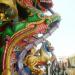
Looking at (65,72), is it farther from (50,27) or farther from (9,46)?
(9,46)

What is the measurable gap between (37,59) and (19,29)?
96 centimetres

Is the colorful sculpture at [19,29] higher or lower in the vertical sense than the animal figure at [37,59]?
higher

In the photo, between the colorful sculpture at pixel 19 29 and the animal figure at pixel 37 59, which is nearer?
the colorful sculpture at pixel 19 29

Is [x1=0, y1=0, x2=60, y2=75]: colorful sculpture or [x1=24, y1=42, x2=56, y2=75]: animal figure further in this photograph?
[x1=24, y1=42, x2=56, y2=75]: animal figure

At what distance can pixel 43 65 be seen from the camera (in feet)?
28.0

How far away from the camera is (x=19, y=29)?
792 centimetres

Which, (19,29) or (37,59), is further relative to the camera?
(37,59)

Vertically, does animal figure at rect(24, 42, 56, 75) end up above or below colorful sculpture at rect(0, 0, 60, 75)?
below

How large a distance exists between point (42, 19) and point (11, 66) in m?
1.36

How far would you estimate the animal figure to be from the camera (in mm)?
8195

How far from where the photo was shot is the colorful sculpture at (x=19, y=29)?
7.77 m

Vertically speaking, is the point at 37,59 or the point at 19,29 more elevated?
the point at 19,29

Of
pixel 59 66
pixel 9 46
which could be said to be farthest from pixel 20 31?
pixel 59 66

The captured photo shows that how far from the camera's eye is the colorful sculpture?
7766 millimetres
